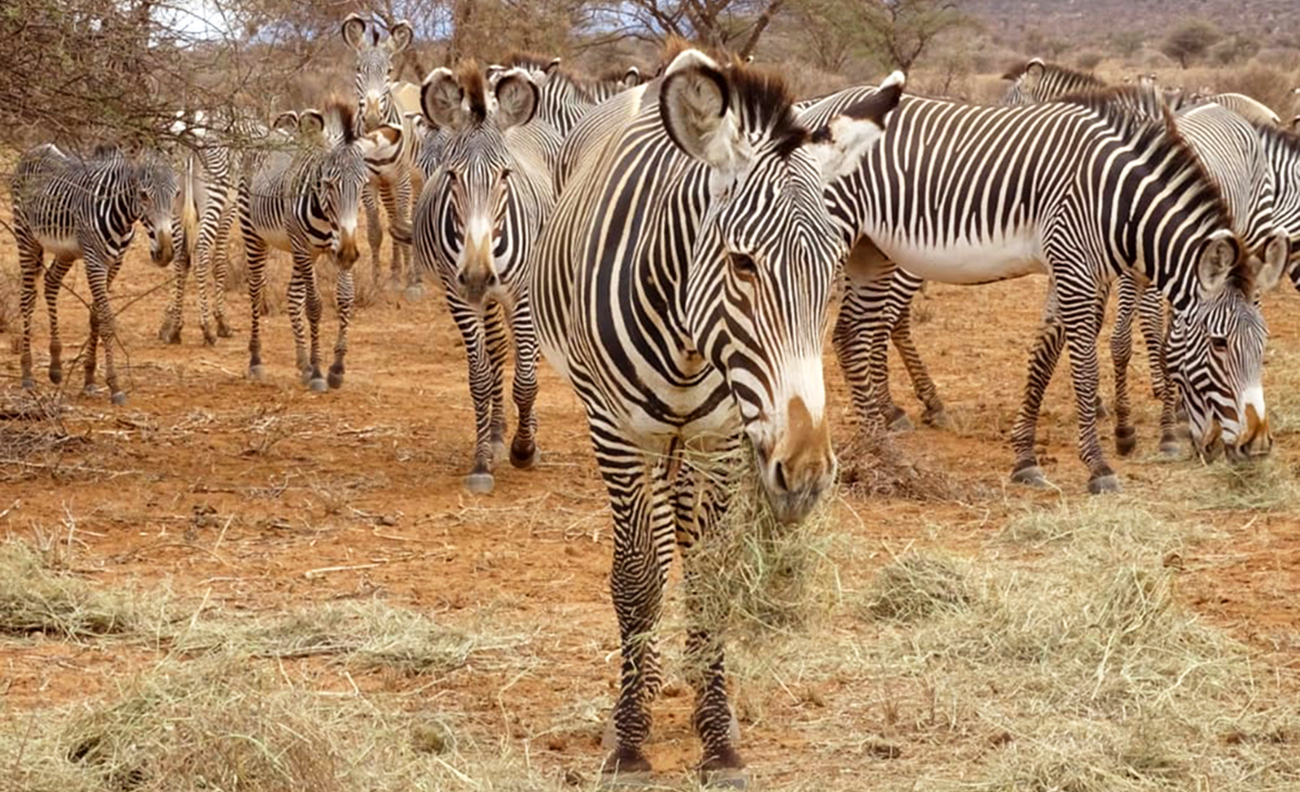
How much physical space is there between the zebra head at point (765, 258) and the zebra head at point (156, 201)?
25.9 feet

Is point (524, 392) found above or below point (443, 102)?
below

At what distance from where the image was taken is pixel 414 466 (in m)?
9.87

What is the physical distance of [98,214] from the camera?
37.4ft

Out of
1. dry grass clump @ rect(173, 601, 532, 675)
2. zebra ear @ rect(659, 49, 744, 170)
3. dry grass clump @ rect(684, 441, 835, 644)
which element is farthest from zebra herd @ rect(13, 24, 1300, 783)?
dry grass clump @ rect(173, 601, 532, 675)

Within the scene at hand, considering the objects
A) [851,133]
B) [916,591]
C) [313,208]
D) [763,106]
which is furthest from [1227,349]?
[313,208]

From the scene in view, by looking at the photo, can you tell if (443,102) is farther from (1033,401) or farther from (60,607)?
(1033,401)

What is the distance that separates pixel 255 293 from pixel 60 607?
→ 6.34 m

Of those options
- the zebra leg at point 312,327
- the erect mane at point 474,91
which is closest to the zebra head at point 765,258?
the erect mane at point 474,91

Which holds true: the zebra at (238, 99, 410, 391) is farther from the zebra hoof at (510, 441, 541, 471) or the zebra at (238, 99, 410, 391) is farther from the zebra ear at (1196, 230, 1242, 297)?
the zebra ear at (1196, 230, 1242, 297)

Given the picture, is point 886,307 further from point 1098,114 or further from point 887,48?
point 887,48

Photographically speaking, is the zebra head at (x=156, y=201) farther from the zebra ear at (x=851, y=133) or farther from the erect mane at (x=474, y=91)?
the zebra ear at (x=851, y=133)

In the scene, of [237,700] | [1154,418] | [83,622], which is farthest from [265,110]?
[1154,418]

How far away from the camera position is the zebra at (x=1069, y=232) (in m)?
8.46

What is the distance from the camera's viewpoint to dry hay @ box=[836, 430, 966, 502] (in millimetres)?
9031
